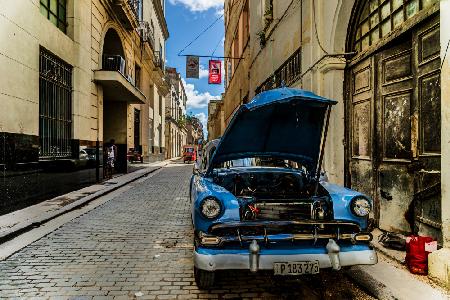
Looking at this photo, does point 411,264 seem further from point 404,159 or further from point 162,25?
point 162,25

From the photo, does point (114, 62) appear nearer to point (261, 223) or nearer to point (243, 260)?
point (261, 223)

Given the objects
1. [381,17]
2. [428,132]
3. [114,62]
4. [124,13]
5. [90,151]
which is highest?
[124,13]

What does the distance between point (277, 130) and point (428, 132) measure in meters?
2.08

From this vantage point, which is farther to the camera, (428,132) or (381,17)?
(381,17)

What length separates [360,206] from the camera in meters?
3.59

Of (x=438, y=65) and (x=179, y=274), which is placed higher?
(x=438, y=65)

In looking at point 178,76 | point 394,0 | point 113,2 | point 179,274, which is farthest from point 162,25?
point 179,274

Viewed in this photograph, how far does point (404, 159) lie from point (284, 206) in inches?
111

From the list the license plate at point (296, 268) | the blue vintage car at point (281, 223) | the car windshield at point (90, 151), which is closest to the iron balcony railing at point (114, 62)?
the car windshield at point (90, 151)

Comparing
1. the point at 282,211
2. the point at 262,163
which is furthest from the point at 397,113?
the point at 282,211

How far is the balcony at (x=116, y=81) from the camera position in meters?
13.2

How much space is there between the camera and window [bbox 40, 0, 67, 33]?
9.61 meters

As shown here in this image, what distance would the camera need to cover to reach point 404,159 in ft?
17.3

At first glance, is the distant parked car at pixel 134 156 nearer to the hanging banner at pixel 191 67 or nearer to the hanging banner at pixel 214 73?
the hanging banner at pixel 214 73
